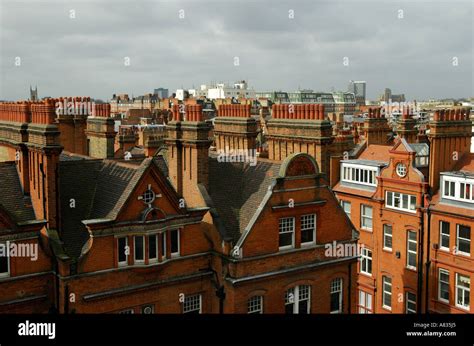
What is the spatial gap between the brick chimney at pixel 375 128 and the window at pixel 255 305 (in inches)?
1100

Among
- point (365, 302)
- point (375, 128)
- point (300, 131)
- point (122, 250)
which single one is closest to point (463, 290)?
point (365, 302)

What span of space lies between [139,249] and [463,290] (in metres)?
24.2

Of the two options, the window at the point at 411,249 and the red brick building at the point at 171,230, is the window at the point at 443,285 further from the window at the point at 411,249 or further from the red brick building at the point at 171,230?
the red brick building at the point at 171,230

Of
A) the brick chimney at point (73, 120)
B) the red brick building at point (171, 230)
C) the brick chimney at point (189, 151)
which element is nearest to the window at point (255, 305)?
the red brick building at point (171, 230)

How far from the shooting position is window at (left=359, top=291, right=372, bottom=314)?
146ft

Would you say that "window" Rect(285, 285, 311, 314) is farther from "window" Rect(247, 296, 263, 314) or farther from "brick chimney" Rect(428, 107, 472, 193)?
"brick chimney" Rect(428, 107, 472, 193)

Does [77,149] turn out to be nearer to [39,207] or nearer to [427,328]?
[39,207]

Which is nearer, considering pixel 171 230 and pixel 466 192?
pixel 171 230

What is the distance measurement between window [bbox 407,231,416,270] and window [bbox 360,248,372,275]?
3.94 m

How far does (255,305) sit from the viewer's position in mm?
24328

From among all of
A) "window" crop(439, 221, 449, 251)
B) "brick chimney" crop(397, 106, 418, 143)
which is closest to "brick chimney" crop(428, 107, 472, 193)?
"window" crop(439, 221, 449, 251)

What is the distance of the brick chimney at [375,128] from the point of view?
161 feet

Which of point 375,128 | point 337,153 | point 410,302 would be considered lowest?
point 410,302

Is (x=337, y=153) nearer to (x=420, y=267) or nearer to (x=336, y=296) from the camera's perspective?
(x=420, y=267)
